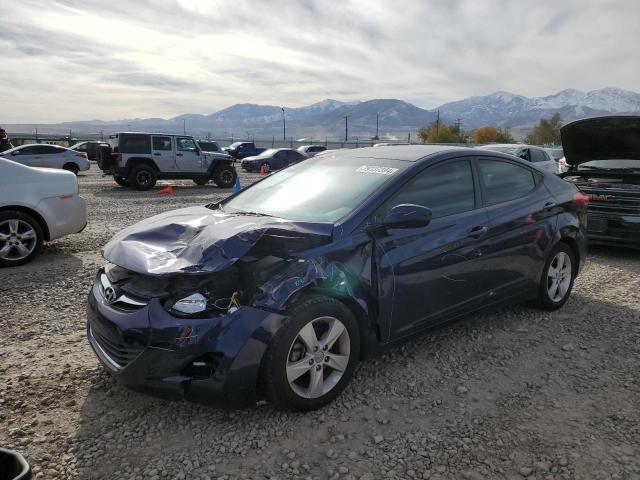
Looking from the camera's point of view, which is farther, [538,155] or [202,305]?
[538,155]

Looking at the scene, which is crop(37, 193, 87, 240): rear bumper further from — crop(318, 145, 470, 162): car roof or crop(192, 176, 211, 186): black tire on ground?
crop(192, 176, 211, 186): black tire on ground

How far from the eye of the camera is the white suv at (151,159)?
15.3m

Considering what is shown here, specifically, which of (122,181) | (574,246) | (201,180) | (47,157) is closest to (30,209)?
(574,246)

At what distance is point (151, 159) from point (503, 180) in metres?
13.6

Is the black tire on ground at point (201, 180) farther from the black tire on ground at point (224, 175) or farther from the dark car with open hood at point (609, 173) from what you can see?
the dark car with open hood at point (609, 173)

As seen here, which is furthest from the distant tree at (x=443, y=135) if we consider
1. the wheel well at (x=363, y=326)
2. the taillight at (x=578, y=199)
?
the wheel well at (x=363, y=326)

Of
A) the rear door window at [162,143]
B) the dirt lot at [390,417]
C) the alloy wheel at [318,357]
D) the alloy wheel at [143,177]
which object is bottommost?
the dirt lot at [390,417]

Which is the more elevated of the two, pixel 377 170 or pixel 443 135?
pixel 443 135

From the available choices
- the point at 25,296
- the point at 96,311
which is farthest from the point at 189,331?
the point at 25,296

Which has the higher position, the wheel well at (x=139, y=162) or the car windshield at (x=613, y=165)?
the car windshield at (x=613, y=165)

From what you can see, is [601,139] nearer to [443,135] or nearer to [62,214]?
[62,214]

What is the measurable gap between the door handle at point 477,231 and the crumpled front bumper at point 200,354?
167cm

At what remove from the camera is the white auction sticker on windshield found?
3447 mm

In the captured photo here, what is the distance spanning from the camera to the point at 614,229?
6.45m
